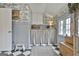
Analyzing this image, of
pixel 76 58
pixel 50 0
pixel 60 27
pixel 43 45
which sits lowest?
pixel 43 45

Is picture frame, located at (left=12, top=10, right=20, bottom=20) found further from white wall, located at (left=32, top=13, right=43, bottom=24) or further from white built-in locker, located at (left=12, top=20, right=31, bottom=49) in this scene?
white wall, located at (left=32, top=13, right=43, bottom=24)

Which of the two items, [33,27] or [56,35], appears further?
[33,27]

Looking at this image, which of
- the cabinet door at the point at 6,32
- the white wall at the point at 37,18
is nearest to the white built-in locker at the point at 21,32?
the cabinet door at the point at 6,32

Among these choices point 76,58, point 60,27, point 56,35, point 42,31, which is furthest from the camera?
point 42,31

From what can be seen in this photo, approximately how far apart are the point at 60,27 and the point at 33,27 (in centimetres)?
100

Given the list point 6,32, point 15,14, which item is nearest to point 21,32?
point 6,32

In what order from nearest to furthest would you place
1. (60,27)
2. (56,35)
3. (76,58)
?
(76,58)
(60,27)
(56,35)

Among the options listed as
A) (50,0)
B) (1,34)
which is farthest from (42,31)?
(50,0)

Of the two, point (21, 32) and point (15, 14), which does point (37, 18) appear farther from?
point (21, 32)

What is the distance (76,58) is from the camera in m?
1.39

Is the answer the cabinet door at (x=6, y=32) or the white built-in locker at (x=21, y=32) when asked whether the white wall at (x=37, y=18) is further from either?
the cabinet door at (x=6, y=32)

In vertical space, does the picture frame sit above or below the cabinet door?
above

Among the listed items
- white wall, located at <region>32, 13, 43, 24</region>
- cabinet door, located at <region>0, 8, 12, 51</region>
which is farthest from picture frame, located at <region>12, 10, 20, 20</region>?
white wall, located at <region>32, 13, 43, 24</region>

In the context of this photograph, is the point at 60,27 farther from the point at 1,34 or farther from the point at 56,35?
the point at 1,34
